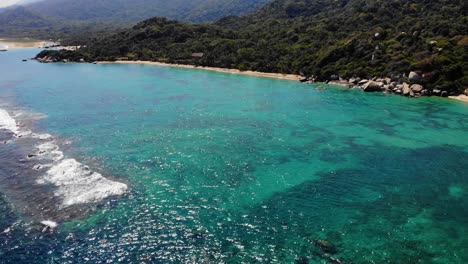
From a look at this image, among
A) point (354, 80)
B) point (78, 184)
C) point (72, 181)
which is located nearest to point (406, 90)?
point (354, 80)

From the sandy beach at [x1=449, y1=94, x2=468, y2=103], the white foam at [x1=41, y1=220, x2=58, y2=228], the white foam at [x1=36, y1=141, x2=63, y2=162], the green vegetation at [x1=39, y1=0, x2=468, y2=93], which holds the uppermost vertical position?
the green vegetation at [x1=39, y1=0, x2=468, y2=93]

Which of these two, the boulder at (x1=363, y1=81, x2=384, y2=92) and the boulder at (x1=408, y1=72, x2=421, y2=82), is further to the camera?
the boulder at (x1=363, y1=81, x2=384, y2=92)

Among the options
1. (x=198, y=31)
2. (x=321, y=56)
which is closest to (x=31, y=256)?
(x=321, y=56)

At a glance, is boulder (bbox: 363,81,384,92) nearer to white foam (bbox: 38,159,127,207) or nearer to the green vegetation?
the green vegetation

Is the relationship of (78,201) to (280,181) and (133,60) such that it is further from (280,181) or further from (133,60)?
(133,60)

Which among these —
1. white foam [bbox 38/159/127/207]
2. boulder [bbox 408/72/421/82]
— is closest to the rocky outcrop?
boulder [bbox 408/72/421/82]

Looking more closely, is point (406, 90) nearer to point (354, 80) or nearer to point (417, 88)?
point (417, 88)

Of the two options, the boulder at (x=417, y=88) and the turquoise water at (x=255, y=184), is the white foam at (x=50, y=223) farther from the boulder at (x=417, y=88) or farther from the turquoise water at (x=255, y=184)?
the boulder at (x=417, y=88)
